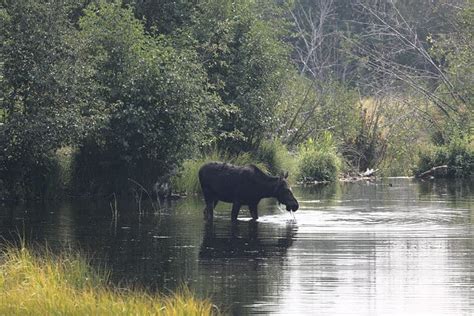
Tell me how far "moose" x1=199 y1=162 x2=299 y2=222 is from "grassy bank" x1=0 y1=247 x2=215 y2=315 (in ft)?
30.3

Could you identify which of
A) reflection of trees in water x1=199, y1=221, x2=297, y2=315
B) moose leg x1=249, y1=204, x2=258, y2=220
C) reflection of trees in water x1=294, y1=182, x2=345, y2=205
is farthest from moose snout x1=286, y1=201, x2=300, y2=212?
reflection of trees in water x1=294, y1=182, x2=345, y2=205

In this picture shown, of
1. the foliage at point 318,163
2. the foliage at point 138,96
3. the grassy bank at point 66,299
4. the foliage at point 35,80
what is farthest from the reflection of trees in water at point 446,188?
the grassy bank at point 66,299

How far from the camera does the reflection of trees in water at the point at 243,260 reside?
50.5 ft

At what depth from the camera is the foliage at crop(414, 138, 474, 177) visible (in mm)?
38438

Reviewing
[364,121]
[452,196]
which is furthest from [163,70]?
[364,121]

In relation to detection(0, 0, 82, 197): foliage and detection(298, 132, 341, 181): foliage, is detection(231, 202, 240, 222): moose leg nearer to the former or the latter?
detection(0, 0, 82, 197): foliage

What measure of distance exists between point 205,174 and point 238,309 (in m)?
10.5

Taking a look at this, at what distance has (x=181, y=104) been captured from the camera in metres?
29.3

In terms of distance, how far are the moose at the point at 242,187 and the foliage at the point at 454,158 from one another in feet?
50.3

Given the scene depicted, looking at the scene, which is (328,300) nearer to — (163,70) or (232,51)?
(163,70)

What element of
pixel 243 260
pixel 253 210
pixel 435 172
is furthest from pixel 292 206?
pixel 435 172

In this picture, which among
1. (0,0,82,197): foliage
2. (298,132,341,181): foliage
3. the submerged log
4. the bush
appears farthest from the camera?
the submerged log

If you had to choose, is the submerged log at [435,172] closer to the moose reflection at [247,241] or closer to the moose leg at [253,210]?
the moose leg at [253,210]

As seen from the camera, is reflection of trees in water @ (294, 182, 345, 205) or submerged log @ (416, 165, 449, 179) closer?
reflection of trees in water @ (294, 182, 345, 205)
